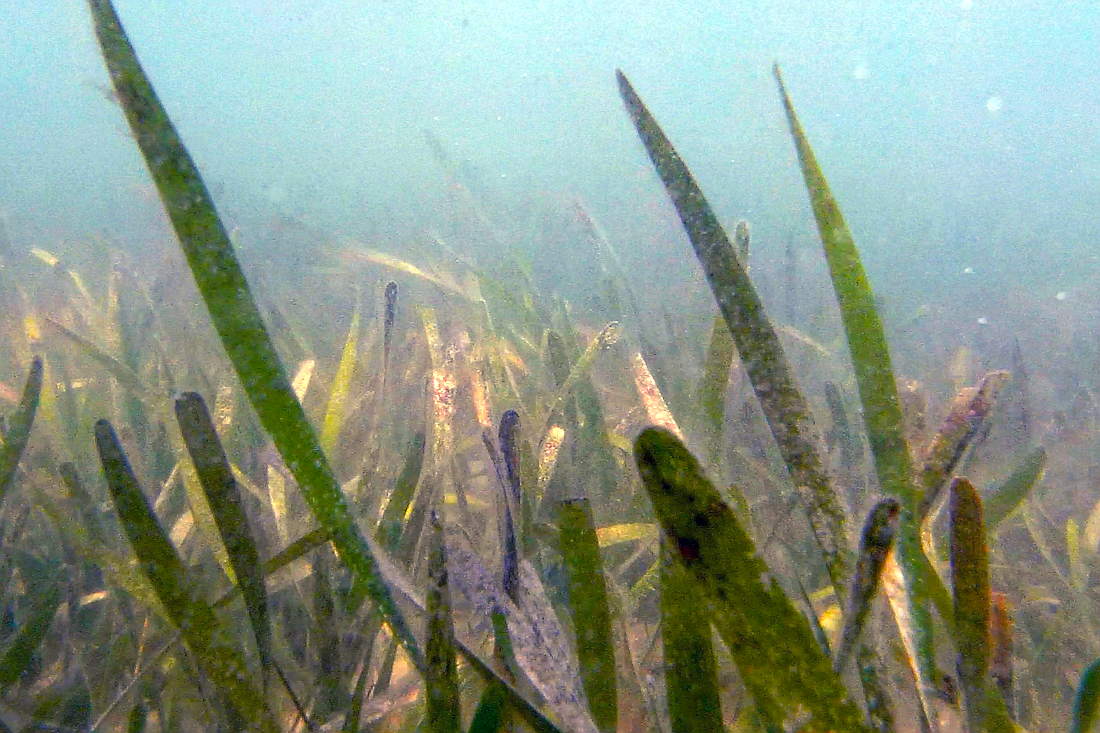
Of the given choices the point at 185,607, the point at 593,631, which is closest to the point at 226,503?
the point at 185,607

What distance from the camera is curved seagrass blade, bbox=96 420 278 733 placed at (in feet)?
3.12

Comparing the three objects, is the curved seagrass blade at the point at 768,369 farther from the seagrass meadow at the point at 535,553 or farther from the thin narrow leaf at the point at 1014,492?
the thin narrow leaf at the point at 1014,492

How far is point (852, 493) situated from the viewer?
2.27m

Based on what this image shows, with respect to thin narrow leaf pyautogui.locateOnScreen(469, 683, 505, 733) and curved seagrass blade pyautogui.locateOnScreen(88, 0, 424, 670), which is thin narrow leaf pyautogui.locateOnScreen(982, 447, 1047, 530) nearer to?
thin narrow leaf pyautogui.locateOnScreen(469, 683, 505, 733)

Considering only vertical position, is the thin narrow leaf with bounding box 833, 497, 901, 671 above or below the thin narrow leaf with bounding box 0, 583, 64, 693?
above

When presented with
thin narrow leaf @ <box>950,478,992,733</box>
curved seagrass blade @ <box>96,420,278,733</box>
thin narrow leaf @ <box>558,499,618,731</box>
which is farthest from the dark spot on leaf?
curved seagrass blade @ <box>96,420,278,733</box>

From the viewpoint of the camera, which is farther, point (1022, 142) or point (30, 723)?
point (1022, 142)

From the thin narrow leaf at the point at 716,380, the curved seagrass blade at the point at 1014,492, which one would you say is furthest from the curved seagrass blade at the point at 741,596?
the curved seagrass blade at the point at 1014,492

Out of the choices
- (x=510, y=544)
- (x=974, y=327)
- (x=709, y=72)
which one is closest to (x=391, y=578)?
(x=510, y=544)

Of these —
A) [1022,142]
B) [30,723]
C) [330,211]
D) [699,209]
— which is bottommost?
[30,723]

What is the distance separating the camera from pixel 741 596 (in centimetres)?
67

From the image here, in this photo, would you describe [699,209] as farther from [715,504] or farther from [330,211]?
[330,211]

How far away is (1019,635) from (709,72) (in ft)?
335

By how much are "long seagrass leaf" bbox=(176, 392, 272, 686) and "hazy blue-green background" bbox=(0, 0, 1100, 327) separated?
0.83 metres
